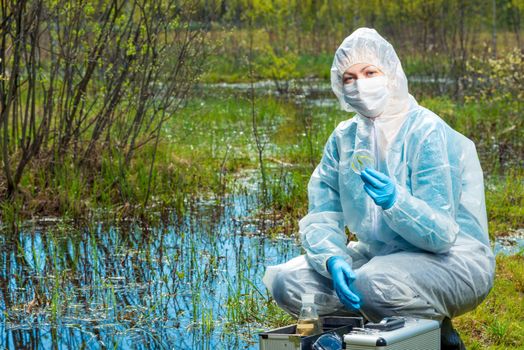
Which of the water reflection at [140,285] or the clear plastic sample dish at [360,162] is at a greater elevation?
the clear plastic sample dish at [360,162]

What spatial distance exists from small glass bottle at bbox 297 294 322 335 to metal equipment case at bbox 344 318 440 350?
0.61 ft

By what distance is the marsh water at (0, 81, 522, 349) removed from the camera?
189 inches

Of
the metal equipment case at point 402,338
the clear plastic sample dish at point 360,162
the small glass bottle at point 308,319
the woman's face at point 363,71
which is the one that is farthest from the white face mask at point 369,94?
the metal equipment case at point 402,338

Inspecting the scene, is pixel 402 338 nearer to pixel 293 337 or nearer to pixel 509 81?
pixel 293 337

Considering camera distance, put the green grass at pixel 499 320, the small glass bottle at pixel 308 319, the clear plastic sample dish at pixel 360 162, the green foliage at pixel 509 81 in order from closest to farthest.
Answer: the small glass bottle at pixel 308 319
the clear plastic sample dish at pixel 360 162
the green grass at pixel 499 320
the green foliage at pixel 509 81

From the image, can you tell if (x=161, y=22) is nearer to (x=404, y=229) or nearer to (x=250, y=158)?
(x=250, y=158)

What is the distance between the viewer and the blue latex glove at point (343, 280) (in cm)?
391

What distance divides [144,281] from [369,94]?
2.14 meters

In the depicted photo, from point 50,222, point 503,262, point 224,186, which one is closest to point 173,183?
point 224,186

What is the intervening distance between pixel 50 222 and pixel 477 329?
3.76 meters

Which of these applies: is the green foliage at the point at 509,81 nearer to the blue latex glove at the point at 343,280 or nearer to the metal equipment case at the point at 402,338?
the blue latex glove at the point at 343,280

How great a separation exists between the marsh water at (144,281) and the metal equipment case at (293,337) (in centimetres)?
81

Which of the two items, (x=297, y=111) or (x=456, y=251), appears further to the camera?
(x=297, y=111)

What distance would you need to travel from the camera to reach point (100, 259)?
6.38 metres
